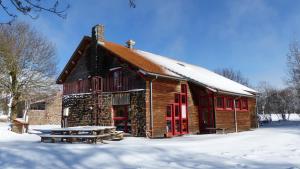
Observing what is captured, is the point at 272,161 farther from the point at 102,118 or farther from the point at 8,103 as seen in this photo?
the point at 8,103

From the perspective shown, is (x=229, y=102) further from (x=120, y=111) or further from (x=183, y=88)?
(x=120, y=111)

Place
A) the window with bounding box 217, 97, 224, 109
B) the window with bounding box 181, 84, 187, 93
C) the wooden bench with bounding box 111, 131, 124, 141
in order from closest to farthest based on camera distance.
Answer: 1. the wooden bench with bounding box 111, 131, 124, 141
2. the window with bounding box 181, 84, 187, 93
3. the window with bounding box 217, 97, 224, 109

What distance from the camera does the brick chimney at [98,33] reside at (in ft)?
78.3

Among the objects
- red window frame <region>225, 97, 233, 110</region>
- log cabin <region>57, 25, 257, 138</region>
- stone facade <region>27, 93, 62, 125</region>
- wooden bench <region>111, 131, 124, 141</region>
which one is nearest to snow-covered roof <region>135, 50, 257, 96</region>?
log cabin <region>57, 25, 257, 138</region>

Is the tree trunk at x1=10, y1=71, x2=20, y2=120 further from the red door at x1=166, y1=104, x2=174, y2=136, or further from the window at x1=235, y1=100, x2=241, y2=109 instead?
the window at x1=235, y1=100, x2=241, y2=109

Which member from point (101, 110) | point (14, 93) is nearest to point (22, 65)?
point (14, 93)

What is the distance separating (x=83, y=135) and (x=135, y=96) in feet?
18.9

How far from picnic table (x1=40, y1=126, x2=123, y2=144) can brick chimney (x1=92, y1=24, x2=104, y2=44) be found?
322 inches

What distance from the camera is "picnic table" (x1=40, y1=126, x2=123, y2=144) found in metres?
16.0

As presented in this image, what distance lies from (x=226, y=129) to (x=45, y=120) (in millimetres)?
29015

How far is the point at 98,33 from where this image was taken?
2392 centimetres

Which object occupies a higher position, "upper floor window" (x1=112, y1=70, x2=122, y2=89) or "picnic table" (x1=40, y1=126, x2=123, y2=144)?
"upper floor window" (x1=112, y1=70, x2=122, y2=89)

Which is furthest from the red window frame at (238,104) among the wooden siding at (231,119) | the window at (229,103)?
the window at (229,103)

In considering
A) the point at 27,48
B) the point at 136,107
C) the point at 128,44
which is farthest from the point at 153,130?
the point at 27,48
